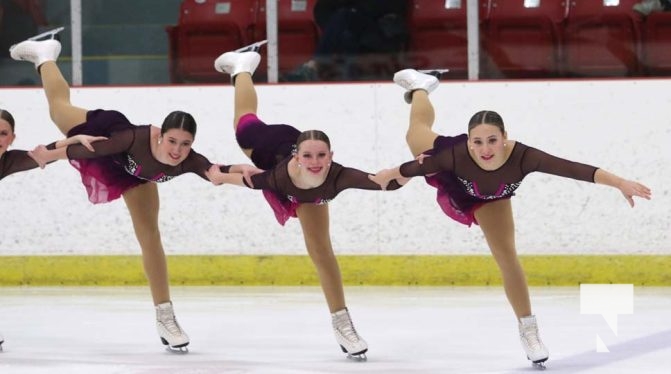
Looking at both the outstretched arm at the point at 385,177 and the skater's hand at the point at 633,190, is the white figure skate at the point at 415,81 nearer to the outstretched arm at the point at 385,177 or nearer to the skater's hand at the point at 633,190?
the outstretched arm at the point at 385,177

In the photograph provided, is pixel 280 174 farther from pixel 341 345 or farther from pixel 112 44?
pixel 112 44

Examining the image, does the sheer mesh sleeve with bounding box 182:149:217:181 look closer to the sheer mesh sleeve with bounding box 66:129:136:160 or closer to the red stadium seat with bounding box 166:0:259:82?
the sheer mesh sleeve with bounding box 66:129:136:160

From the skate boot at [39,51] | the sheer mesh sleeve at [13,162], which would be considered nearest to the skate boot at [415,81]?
the skate boot at [39,51]

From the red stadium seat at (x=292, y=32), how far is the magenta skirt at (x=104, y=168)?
277cm

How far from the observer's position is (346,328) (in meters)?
6.59

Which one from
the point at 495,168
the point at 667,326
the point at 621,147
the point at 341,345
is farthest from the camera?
the point at 621,147

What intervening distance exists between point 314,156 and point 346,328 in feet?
2.77

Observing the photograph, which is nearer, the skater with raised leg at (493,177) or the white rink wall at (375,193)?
the skater with raised leg at (493,177)

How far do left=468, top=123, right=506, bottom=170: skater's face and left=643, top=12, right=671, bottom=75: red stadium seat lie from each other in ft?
11.3

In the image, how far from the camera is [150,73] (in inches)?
381

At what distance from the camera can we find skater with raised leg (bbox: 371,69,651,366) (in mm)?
6074

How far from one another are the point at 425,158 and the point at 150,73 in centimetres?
386

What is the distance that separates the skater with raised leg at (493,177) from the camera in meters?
6.07

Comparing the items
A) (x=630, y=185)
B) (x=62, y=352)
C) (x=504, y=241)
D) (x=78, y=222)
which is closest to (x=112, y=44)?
(x=78, y=222)
